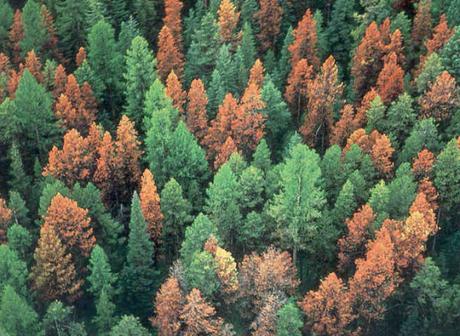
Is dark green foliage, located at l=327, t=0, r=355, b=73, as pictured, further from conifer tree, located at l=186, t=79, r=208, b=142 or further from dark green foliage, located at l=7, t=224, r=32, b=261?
dark green foliage, located at l=7, t=224, r=32, b=261

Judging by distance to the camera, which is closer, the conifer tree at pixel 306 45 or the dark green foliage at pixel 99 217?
the dark green foliage at pixel 99 217

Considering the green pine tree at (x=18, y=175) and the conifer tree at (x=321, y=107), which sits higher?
the conifer tree at (x=321, y=107)

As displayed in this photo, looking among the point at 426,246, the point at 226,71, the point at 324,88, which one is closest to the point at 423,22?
the point at 324,88

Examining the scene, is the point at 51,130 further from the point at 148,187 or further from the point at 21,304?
the point at 21,304

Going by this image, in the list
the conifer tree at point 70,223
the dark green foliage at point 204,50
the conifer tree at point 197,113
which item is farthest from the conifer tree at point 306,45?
the conifer tree at point 70,223

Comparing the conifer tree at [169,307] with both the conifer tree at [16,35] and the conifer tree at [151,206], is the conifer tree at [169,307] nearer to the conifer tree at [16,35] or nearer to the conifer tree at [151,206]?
the conifer tree at [151,206]

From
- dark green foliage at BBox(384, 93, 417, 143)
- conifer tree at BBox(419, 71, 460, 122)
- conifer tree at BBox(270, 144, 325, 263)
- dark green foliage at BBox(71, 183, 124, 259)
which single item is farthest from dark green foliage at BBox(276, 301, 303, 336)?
conifer tree at BBox(419, 71, 460, 122)
